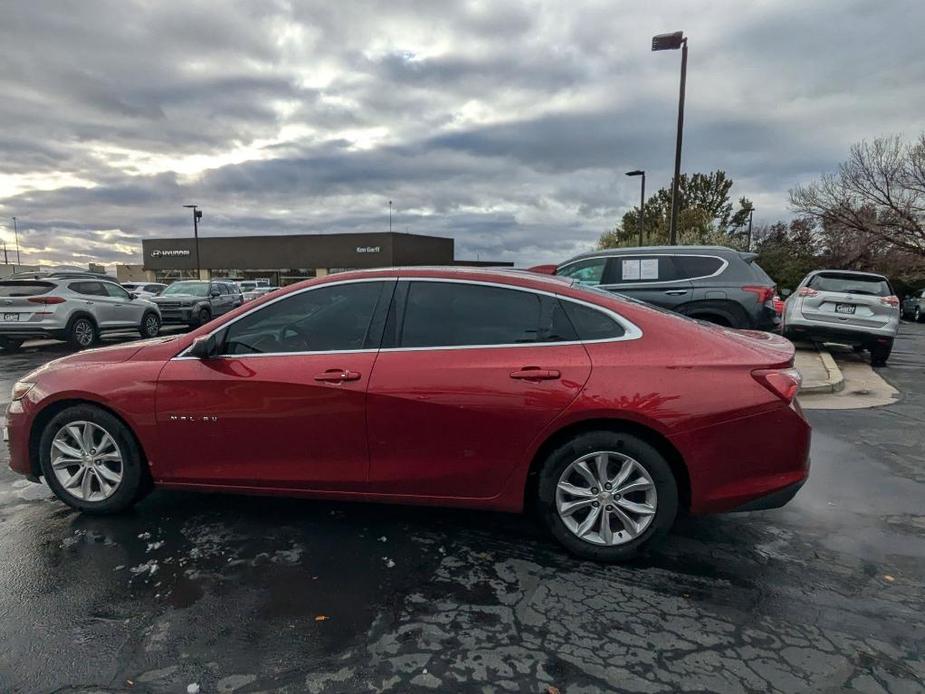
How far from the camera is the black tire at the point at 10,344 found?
12070 millimetres

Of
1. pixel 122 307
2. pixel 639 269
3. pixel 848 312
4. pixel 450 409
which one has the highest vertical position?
pixel 639 269

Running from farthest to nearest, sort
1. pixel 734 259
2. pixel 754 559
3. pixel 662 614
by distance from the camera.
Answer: pixel 734 259
pixel 754 559
pixel 662 614

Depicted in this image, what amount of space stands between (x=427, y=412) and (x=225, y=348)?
1.35m

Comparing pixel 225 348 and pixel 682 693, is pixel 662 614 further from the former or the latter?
pixel 225 348

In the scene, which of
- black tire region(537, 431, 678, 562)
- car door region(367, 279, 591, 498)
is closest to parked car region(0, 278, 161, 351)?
car door region(367, 279, 591, 498)

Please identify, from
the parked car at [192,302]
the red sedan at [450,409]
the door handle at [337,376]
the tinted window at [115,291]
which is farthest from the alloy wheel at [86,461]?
the parked car at [192,302]

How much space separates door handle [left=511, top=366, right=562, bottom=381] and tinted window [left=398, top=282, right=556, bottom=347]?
0.61 feet

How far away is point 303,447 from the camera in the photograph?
10.7ft

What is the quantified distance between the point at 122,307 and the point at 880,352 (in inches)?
643

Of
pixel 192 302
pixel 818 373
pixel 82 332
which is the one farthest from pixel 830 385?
pixel 192 302

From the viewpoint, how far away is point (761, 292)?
762cm

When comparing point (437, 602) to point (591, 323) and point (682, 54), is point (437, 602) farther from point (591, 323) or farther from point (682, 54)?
point (682, 54)

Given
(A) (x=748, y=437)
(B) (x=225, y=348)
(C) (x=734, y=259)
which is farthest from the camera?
(C) (x=734, y=259)

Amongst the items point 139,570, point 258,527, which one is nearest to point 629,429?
point 258,527
